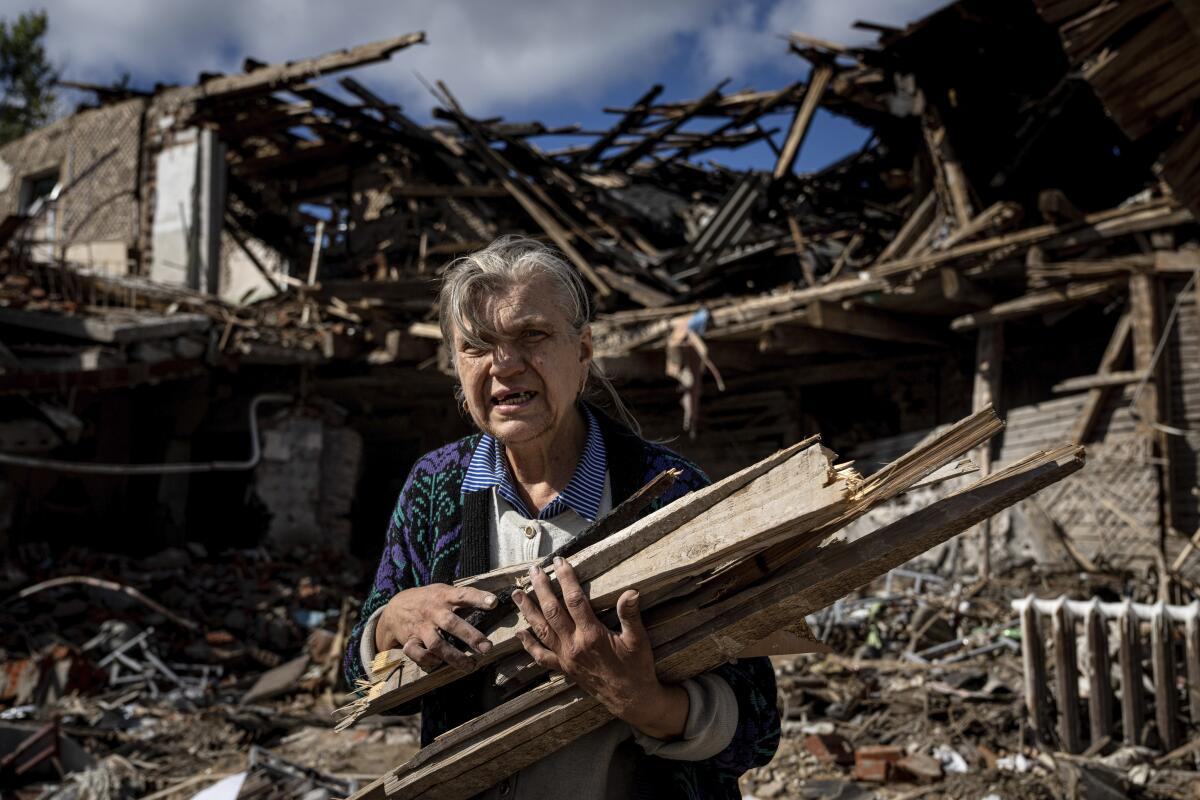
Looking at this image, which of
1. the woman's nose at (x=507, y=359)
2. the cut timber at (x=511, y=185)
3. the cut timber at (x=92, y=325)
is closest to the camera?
the woman's nose at (x=507, y=359)

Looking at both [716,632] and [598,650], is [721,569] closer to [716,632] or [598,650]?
[716,632]

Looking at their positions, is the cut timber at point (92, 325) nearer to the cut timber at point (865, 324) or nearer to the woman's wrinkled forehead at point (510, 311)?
the cut timber at point (865, 324)

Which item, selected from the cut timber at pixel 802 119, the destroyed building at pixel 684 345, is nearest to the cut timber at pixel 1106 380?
the destroyed building at pixel 684 345

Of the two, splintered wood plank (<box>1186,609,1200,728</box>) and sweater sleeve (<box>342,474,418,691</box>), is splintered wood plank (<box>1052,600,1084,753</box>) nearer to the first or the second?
splintered wood plank (<box>1186,609,1200,728</box>)

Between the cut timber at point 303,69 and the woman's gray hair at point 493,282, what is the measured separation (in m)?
9.91

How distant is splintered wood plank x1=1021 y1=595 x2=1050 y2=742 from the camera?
15.5 feet

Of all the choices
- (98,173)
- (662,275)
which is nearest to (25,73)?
(98,173)

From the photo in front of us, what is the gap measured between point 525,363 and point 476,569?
0.41m

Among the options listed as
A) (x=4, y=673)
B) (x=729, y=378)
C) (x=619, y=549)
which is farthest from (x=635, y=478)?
(x=729, y=378)

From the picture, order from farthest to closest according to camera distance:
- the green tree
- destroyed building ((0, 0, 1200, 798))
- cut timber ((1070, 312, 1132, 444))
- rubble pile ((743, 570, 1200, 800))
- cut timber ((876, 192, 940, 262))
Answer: the green tree
cut timber ((876, 192, 940, 262))
cut timber ((1070, 312, 1132, 444))
destroyed building ((0, 0, 1200, 798))
rubble pile ((743, 570, 1200, 800))

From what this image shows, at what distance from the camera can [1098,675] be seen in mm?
4656

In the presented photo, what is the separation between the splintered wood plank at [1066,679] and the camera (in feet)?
→ 15.2

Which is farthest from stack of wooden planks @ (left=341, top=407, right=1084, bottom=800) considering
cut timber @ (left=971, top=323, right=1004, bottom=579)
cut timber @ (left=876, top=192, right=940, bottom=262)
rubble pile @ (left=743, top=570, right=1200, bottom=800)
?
cut timber @ (left=876, top=192, right=940, bottom=262)

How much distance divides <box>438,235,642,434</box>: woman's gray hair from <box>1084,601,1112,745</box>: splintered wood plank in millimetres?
4075
